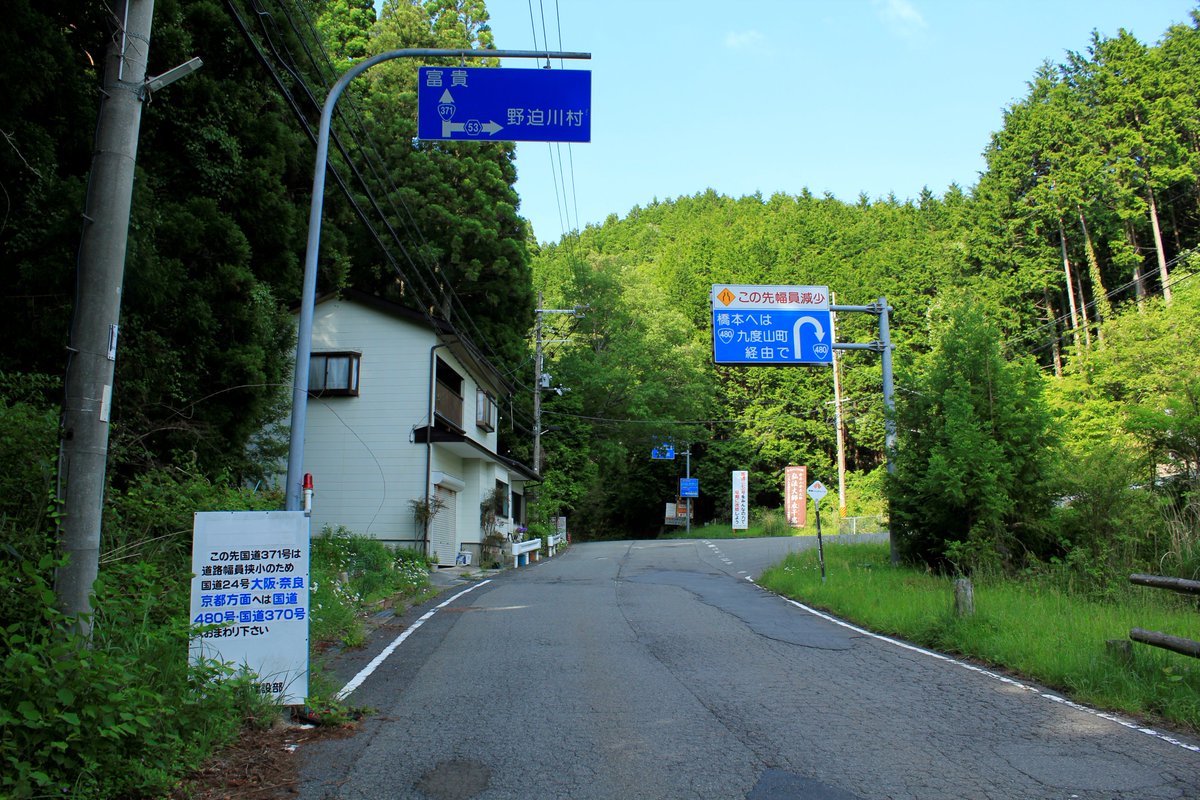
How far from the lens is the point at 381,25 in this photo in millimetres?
32406

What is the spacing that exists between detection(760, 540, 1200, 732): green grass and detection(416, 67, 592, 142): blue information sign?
7083 millimetres

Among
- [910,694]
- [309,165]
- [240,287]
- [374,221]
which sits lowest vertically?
[910,694]

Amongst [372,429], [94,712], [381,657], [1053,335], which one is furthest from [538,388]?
[94,712]

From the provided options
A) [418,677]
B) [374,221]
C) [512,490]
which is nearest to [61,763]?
[418,677]

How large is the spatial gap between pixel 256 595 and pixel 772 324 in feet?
44.4

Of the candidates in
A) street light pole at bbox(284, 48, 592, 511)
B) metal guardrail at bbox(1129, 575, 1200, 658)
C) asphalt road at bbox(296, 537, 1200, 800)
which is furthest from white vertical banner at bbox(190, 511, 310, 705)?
metal guardrail at bbox(1129, 575, 1200, 658)

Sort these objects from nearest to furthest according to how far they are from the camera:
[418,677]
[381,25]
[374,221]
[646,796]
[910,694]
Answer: [646,796], [910,694], [418,677], [374,221], [381,25]

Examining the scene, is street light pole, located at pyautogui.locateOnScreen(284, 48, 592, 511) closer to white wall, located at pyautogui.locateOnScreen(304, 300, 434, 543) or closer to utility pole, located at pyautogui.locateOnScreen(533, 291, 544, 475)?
white wall, located at pyautogui.locateOnScreen(304, 300, 434, 543)

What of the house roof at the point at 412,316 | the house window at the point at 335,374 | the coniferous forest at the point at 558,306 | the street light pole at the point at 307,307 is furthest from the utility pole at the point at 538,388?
the street light pole at the point at 307,307

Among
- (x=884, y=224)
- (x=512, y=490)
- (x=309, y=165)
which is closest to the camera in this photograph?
(x=309, y=165)

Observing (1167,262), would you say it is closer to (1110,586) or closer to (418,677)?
(1110,586)

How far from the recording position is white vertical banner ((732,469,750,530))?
45531 mm

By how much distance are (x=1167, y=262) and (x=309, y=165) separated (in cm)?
3484

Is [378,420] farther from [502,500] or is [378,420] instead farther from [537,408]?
[537,408]
